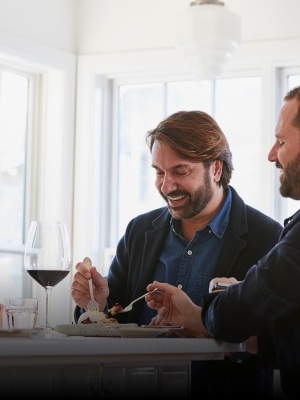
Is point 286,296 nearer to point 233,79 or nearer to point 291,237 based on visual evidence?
point 291,237

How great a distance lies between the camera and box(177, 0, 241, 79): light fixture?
3.98 metres

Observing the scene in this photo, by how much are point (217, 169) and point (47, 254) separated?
79 cm

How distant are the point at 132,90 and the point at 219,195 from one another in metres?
Result: 2.15

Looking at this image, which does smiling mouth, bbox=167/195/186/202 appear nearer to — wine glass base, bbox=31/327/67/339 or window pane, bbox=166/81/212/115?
wine glass base, bbox=31/327/67/339

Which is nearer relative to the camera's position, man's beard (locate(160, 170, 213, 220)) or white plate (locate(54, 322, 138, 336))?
white plate (locate(54, 322, 138, 336))

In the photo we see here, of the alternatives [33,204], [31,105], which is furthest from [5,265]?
[31,105]

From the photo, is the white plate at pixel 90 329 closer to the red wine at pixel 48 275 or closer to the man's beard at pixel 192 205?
the red wine at pixel 48 275

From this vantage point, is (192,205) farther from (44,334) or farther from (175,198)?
(44,334)

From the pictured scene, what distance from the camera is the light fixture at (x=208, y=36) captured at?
13.1 feet

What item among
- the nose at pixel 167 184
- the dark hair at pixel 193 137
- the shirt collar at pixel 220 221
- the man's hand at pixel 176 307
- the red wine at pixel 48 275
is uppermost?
the dark hair at pixel 193 137

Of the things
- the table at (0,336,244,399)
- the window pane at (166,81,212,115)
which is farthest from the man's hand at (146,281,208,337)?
the window pane at (166,81,212,115)

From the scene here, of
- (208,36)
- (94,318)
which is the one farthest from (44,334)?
(208,36)

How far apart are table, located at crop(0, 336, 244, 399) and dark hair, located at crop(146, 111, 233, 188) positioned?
85 centimetres

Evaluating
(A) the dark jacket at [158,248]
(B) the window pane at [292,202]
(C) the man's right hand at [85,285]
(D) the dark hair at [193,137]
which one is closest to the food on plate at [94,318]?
(C) the man's right hand at [85,285]
